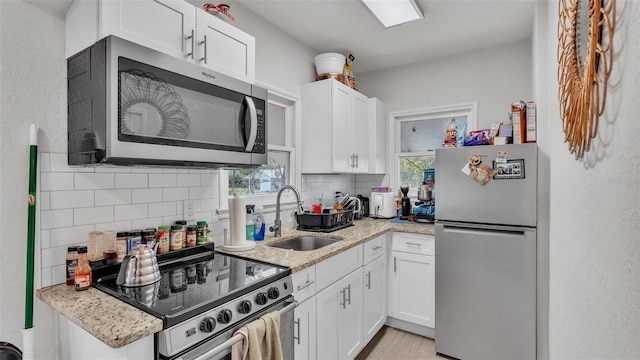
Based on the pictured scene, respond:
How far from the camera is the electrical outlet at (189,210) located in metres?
1.81

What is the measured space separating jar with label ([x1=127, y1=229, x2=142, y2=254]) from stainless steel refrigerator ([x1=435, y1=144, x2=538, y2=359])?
6.40ft

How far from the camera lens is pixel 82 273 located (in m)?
1.25

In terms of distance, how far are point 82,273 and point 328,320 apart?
1277mm

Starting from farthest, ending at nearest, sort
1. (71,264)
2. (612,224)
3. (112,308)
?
(71,264) < (112,308) < (612,224)

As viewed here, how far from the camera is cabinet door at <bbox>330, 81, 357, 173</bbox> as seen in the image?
9.08 ft

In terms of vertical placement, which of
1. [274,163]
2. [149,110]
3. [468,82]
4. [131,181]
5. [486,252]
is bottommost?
[486,252]

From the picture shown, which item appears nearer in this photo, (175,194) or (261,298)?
(261,298)

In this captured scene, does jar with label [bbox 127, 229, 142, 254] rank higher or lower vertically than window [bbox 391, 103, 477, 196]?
lower

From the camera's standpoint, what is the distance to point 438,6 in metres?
2.25

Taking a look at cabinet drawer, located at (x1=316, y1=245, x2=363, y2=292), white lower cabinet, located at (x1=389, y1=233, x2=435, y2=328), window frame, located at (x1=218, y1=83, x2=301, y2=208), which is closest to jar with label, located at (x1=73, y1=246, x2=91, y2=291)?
cabinet drawer, located at (x1=316, y1=245, x2=363, y2=292)

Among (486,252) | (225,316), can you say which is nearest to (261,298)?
(225,316)

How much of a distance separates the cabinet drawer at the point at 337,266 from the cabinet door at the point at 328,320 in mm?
48

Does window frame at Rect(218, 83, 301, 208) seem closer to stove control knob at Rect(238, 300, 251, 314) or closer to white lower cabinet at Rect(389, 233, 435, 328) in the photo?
white lower cabinet at Rect(389, 233, 435, 328)

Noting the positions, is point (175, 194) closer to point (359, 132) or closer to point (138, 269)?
point (138, 269)
